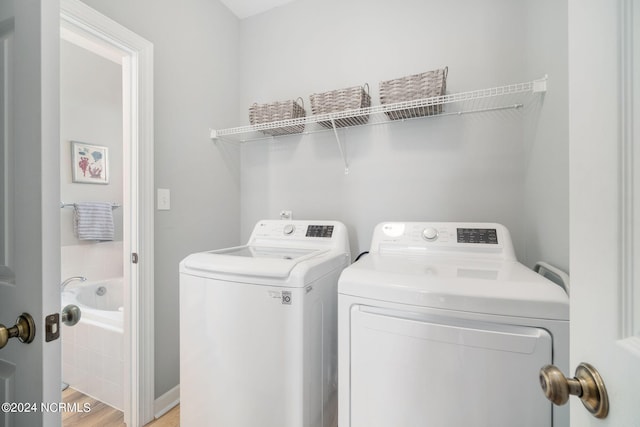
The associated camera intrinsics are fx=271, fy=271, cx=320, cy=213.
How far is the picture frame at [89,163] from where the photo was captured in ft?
8.17

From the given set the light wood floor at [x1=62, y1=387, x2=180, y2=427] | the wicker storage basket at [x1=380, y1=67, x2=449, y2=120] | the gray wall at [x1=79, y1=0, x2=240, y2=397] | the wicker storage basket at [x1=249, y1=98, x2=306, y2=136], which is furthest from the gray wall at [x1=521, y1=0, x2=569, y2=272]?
the light wood floor at [x1=62, y1=387, x2=180, y2=427]

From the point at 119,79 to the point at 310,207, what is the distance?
257cm

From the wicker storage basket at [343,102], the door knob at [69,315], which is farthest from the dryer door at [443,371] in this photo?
the wicker storage basket at [343,102]

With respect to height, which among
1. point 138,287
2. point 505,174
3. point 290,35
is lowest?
point 138,287

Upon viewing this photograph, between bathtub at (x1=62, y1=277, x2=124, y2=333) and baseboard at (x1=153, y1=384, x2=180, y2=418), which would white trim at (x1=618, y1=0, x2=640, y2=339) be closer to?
baseboard at (x1=153, y1=384, x2=180, y2=418)

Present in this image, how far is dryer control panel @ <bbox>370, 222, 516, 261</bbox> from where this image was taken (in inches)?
52.1

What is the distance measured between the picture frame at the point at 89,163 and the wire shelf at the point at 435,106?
5.48ft

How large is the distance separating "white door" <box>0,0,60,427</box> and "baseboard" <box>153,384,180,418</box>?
3.57 ft

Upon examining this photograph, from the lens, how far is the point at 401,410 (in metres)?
0.94

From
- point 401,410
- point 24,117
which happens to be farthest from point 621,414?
point 24,117

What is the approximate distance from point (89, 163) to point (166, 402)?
2.27 metres

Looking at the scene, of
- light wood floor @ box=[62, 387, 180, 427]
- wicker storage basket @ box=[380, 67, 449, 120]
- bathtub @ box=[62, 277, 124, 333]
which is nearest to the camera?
wicker storage basket @ box=[380, 67, 449, 120]

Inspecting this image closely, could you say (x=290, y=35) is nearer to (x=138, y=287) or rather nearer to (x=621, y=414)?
(x=138, y=287)

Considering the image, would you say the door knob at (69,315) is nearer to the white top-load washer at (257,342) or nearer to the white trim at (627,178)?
the white top-load washer at (257,342)
